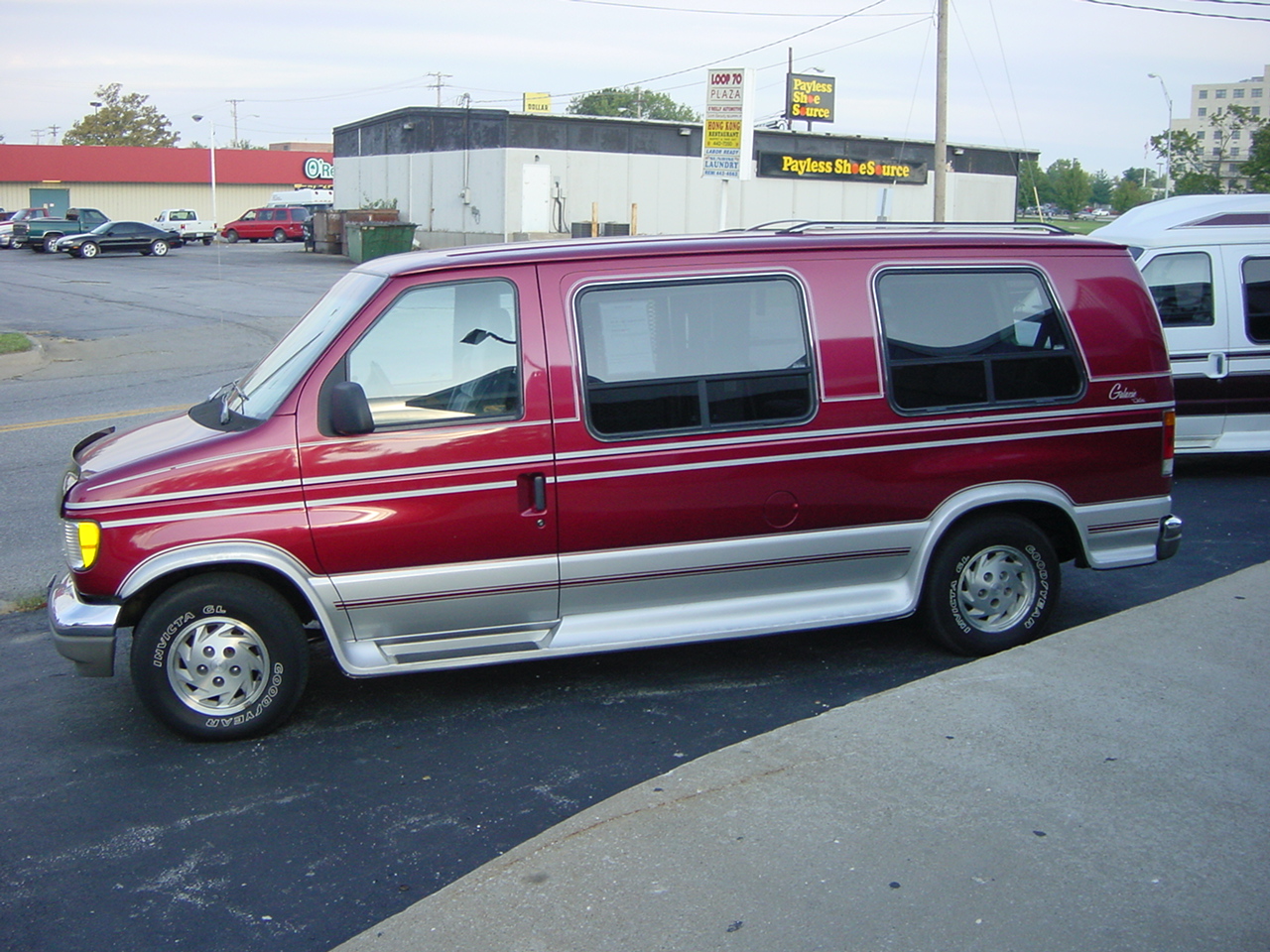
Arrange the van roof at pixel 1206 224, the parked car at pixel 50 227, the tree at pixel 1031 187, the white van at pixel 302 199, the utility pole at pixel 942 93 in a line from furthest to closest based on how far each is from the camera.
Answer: the white van at pixel 302 199, the parked car at pixel 50 227, the tree at pixel 1031 187, the utility pole at pixel 942 93, the van roof at pixel 1206 224

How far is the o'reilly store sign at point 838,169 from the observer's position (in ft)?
156

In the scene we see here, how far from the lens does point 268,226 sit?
196 ft

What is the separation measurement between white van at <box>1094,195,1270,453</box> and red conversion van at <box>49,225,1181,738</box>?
4111mm

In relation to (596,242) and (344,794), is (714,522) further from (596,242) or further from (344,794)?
(344,794)

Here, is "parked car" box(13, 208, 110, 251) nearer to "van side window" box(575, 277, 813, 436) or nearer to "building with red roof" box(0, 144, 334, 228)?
"building with red roof" box(0, 144, 334, 228)

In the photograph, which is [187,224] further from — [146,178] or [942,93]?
[942,93]

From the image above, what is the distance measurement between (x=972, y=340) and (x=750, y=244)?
1.19 metres

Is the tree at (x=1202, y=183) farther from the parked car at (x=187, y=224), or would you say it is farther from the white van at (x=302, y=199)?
the white van at (x=302, y=199)

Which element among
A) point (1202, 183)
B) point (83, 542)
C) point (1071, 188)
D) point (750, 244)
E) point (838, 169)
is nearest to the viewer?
point (83, 542)

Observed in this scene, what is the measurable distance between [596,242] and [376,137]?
47224mm

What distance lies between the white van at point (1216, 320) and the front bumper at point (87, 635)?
795cm

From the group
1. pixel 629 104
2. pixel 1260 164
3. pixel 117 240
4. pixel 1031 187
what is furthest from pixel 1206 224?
pixel 629 104

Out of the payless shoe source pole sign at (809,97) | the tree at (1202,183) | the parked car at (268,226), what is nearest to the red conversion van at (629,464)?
the tree at (1202,183)

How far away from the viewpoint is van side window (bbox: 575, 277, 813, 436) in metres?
5.30
